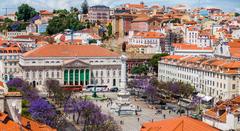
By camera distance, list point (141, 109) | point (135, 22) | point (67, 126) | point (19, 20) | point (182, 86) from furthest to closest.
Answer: point (19, 20)
point (135, 22)
point (182, 86)
point (141, 109)
point (67, 126)

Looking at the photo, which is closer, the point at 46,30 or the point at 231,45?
the point at 231,45

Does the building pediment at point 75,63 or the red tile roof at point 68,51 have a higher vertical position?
the red tile roof at point 68,51

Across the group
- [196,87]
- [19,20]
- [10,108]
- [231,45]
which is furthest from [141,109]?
[19,20]

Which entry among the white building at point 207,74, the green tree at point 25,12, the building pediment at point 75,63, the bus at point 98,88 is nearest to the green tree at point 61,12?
the green tree at point 25,12

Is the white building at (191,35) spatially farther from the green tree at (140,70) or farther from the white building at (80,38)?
the green tree at (140,70)

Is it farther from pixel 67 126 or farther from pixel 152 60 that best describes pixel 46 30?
pixel 67 126

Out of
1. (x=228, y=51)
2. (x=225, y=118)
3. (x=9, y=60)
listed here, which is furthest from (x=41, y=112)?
(x=9, y=60)
